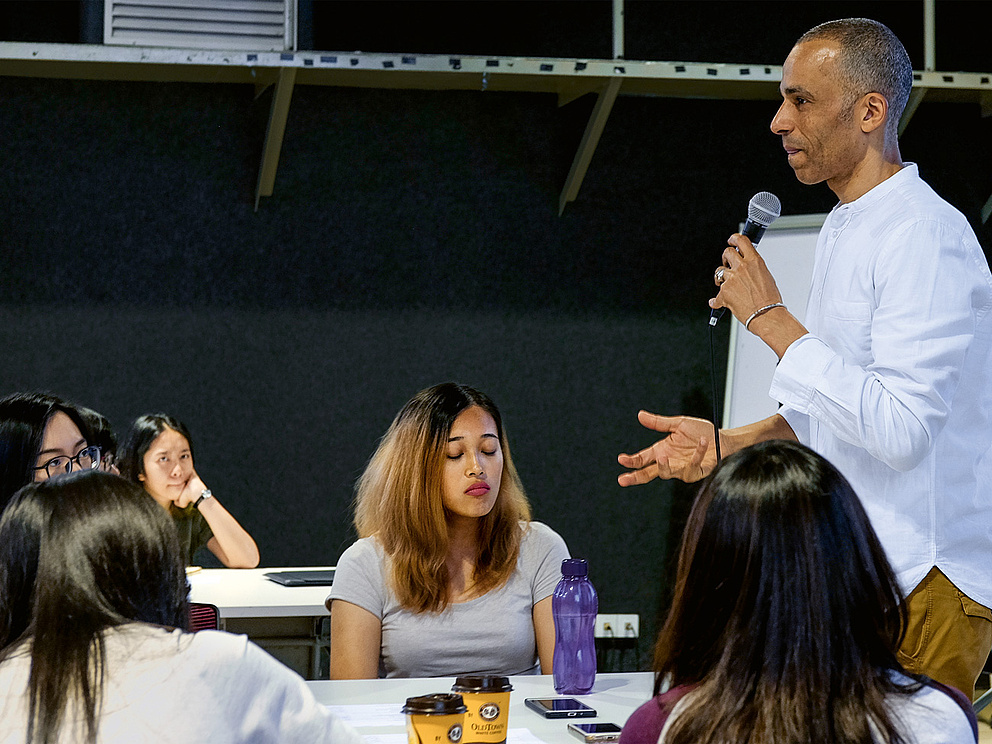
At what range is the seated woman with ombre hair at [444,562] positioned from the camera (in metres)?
2.17

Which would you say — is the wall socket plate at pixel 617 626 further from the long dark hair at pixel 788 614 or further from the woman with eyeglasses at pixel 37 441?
the long dark hair at pixel 788 614

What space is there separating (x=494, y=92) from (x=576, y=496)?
5.44 feet

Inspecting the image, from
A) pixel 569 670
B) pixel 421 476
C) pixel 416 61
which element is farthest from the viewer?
pixel 416 61

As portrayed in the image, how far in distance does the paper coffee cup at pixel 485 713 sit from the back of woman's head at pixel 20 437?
3.27 ft

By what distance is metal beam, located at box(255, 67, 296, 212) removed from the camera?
12.1 feet

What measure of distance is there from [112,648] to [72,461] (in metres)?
1.13

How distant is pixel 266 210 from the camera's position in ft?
13.4

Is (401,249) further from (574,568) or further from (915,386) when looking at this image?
(915,386)

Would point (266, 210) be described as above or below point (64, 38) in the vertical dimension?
below

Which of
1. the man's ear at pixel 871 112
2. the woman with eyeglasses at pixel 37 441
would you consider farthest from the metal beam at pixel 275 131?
the man's ear at pixel 871 112

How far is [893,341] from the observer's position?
57.2 inches

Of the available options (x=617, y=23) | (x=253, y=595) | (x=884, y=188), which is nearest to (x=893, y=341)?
(x=884, y=188)

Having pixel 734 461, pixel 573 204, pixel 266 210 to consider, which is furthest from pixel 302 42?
pixel 734 461

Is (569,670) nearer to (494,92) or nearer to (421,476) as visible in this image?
(421,476)
